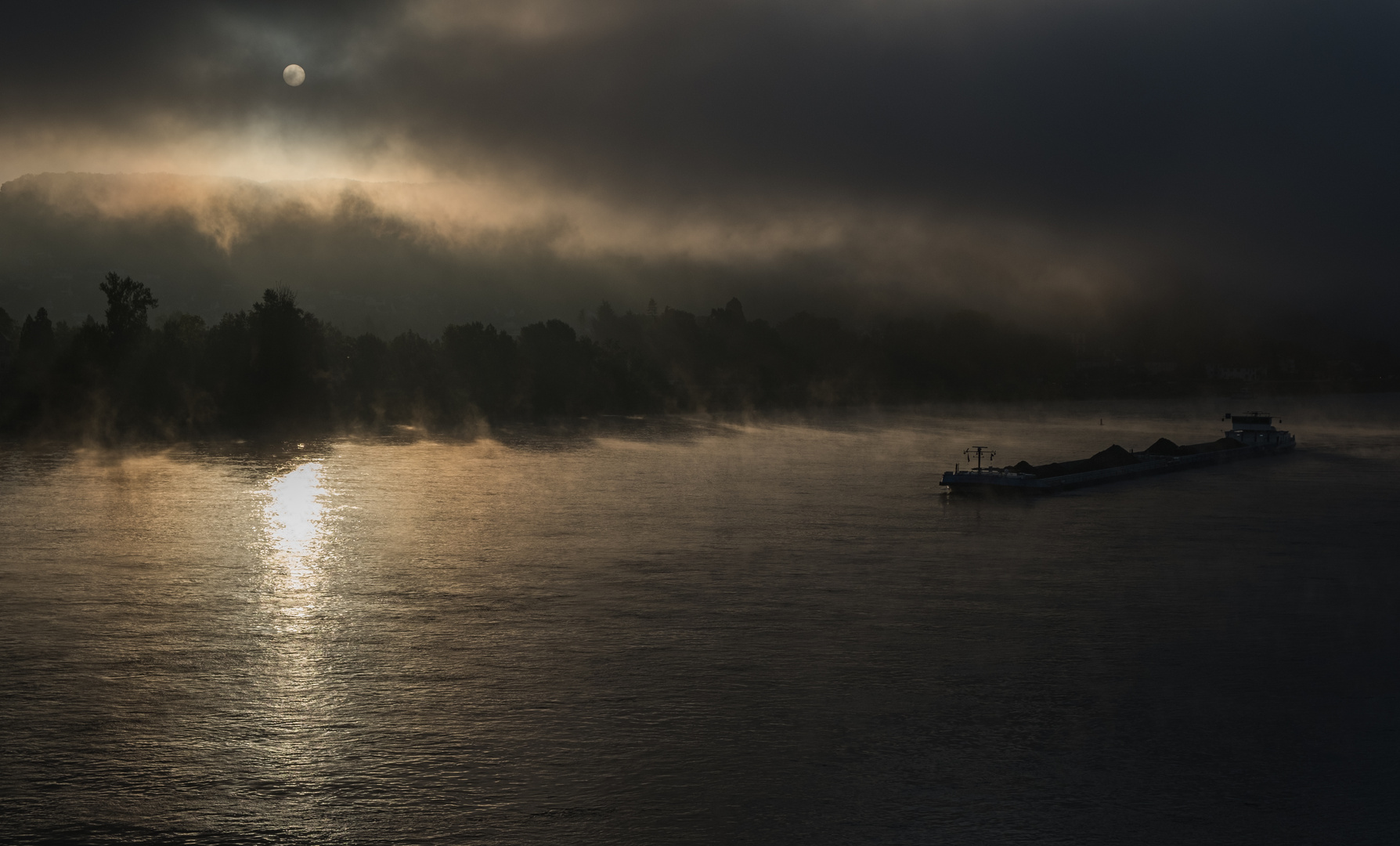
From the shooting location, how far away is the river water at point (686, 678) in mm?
16219

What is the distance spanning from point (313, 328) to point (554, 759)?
132 meters

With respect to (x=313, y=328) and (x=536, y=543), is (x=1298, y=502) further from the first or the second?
(x=313, y=328)

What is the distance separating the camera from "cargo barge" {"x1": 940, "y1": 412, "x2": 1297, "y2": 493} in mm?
71250

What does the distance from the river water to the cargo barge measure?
1684 centimetres

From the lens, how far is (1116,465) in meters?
88.8

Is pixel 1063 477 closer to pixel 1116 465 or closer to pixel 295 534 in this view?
pixel 1116 465

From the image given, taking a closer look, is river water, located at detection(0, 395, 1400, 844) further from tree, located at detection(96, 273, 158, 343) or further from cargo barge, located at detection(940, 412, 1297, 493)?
tree, located at detection(96, 273, 158, 343)

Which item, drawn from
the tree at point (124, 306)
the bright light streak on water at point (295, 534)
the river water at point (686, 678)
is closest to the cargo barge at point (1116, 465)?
the river water at point (686, 678)

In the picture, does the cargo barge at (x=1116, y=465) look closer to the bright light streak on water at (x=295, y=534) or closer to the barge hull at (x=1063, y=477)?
the barge hull at (x=1063, y=477)

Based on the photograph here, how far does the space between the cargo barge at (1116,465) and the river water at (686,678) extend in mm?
16837

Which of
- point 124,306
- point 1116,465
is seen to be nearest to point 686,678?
point 1116,465

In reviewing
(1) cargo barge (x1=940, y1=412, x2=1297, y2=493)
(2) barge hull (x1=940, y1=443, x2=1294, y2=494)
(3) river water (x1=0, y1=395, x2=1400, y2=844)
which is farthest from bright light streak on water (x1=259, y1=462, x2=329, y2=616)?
(1) cargo barge (x1=940, y1=412, x2=1297, y2=493)

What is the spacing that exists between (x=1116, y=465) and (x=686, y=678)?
2882 inches

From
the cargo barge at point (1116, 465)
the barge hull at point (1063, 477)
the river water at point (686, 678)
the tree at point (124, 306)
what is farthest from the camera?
the tree at point (124, 306)
